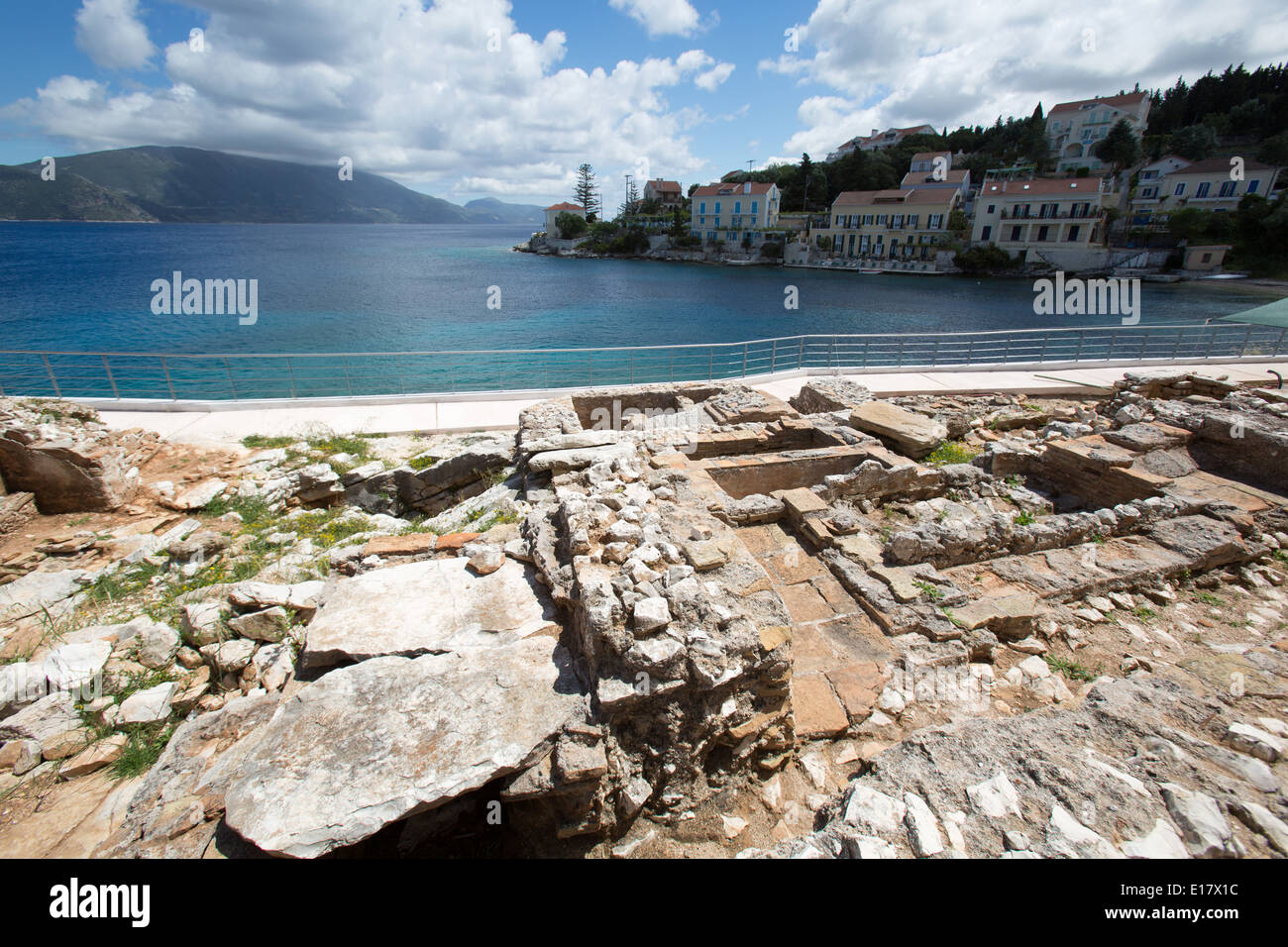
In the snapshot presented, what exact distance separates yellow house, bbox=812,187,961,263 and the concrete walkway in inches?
2438

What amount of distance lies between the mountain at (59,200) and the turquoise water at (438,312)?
11219 cm

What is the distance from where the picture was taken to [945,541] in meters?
6.09

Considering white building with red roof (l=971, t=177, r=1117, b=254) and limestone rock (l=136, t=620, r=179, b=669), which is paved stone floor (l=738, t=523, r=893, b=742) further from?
white building with red roof (l=971, t=177, r=1117, b=254)

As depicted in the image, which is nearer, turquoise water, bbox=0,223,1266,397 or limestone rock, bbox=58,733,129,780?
limestone rock, bbox=58,733,129,780

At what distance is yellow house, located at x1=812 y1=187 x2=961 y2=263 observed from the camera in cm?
6738

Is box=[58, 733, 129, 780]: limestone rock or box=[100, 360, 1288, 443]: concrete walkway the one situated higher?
box=[100, 360, 1288, 443]: concrete walkway

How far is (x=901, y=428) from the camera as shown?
8.98m

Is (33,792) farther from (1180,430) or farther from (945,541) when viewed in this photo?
(1180,430)

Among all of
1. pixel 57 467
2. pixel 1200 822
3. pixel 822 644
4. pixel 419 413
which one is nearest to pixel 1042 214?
pixel 419 413

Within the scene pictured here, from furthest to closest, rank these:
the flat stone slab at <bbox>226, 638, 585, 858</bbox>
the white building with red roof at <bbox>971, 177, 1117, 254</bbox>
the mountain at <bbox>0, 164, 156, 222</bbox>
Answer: the mountain at <bbox>0, 164, 156, 222</bbox>
the white building with red roof at <bbox>971, 177, 1117, 254</bbox>
the flat stone slab at <bbox>226, 638, 585, 858</bbox>

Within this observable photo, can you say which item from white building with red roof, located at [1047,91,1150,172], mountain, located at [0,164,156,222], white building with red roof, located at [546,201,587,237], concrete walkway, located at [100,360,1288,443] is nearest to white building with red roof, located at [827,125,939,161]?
white building with red roof, located at [1047,91,1150,172]

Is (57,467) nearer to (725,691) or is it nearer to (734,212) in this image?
(725,691)

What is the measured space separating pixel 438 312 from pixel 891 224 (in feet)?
188
